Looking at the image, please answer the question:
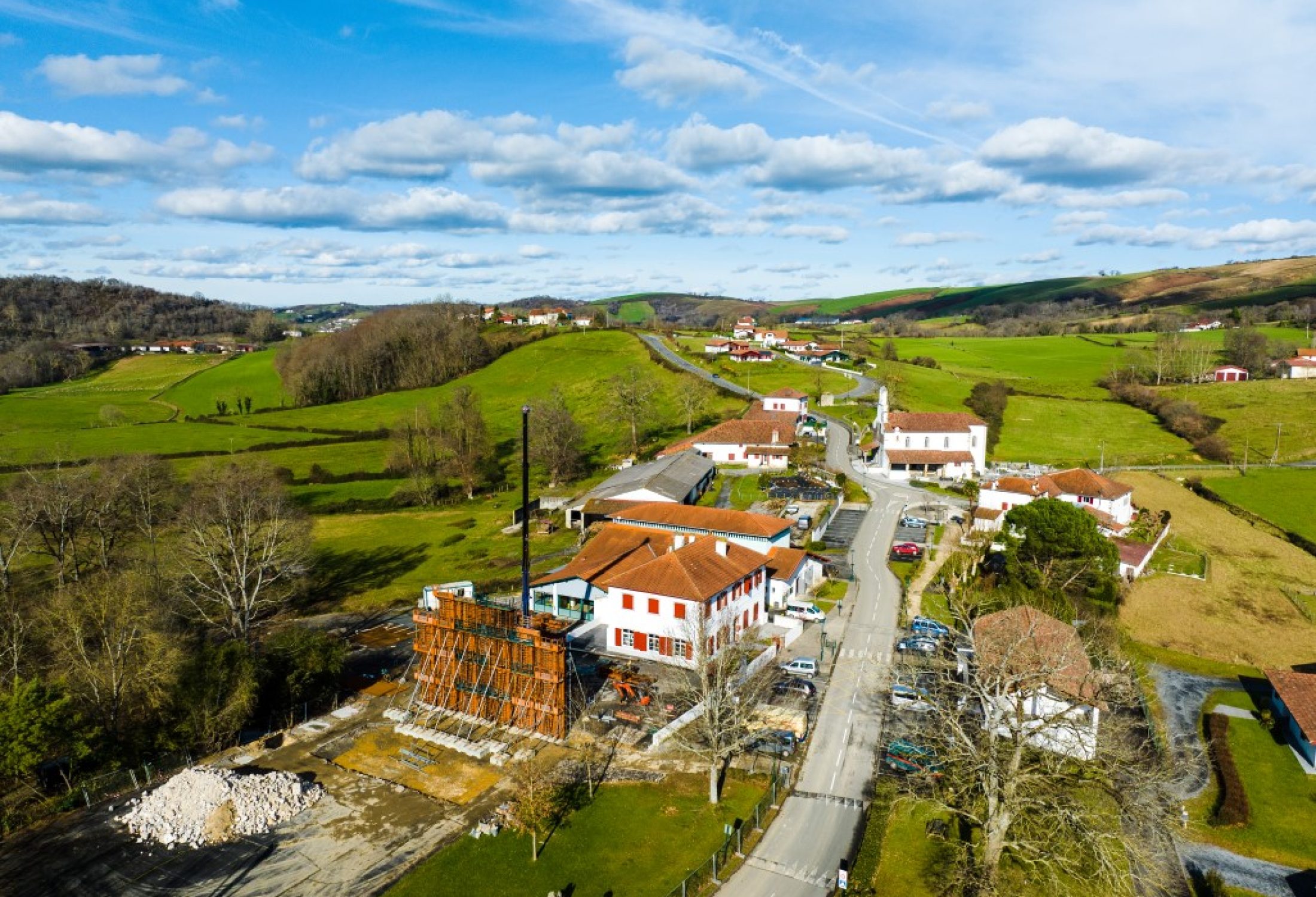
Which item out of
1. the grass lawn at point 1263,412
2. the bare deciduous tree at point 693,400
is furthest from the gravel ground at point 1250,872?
the bare deciduous tree at point 693,400

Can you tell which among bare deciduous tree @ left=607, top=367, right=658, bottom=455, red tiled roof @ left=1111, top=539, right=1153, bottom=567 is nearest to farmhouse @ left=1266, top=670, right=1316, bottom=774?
red tiled roof @ left=1111, top=539, right=1153, bottom=567

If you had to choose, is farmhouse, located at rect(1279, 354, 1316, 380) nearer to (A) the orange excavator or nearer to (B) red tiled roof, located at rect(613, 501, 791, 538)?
(B) red tiled roof, located at rect(613, 501, 791, 538)

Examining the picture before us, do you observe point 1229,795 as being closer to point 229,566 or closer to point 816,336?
point 229,566

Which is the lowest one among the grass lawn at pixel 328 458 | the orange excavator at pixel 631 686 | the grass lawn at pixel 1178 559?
the orange excavator at pixel 631 686

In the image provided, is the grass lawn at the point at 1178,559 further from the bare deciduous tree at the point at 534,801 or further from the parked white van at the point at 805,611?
the bare deciduous tree at the point at 534,801

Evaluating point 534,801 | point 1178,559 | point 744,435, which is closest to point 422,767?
point 534,801

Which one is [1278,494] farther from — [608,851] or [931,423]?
[608,851]

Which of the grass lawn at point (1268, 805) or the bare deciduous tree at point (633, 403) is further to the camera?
the bare deciduous tree at point (633, 403)
